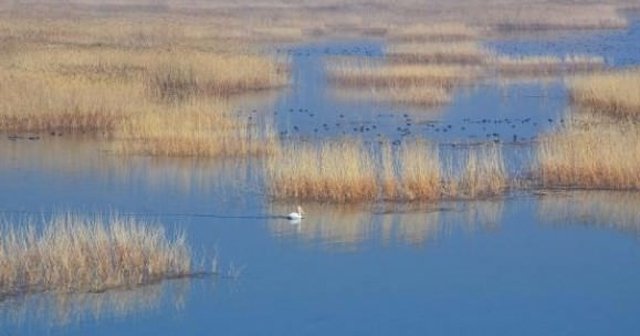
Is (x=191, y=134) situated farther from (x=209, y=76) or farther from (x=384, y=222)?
(x=209, y=76)

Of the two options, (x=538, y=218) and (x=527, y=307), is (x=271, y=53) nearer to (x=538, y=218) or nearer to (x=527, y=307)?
(x=538, y=218)

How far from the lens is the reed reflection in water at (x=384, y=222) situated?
10.4 m

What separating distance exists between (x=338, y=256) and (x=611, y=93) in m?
8.27

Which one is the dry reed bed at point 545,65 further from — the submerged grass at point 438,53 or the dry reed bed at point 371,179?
the dry reed bed at point 371,179

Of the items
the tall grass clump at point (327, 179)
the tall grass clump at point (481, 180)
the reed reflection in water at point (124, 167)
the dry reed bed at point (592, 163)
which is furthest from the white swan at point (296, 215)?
the dry reed bed at point (592, 163)

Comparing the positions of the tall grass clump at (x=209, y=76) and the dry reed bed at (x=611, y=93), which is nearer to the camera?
the dry reed bed at (x=611, y=93)

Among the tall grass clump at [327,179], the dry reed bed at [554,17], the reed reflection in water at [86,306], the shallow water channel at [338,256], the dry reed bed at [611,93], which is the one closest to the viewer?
the reed reflection in water at [86,306]

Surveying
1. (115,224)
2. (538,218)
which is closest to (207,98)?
(538,218)

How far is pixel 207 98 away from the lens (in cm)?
1773

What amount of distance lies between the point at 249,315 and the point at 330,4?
119 ft

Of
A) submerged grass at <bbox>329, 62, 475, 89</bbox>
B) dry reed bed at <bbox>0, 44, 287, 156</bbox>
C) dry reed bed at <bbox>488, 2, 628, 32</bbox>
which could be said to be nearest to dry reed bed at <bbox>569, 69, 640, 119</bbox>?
submerged grass at <bbox>329, 62, 475, 89</bbox>

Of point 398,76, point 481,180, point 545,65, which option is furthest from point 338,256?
point 545,65

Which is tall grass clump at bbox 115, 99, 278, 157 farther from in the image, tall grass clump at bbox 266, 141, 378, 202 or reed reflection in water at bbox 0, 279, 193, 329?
reed reflection in water at bbox 0, 279, 193, 329

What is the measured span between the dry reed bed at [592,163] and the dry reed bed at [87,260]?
447 cm
